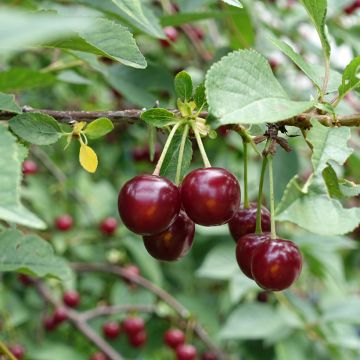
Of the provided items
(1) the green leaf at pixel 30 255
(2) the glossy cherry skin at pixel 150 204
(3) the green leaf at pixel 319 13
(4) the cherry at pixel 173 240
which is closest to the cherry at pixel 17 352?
(1) the green leaf at pixel 30 255

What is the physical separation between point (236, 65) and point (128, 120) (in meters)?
0.22

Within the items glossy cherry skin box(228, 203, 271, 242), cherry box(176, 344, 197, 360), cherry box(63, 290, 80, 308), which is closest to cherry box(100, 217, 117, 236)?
cherry box(63, 290, 80, 308)

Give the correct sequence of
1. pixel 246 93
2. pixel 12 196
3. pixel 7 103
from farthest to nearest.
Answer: pixel 7 103
pixel 246 93
pixel 12 196

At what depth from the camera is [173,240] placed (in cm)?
105

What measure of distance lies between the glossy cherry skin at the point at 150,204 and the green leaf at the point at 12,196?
0.31 meters

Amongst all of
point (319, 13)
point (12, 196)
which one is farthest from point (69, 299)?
point (12, 196)

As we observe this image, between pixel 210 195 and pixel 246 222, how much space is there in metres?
0.20

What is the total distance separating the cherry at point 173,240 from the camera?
105 cm

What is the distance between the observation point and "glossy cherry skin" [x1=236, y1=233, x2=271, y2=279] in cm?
102

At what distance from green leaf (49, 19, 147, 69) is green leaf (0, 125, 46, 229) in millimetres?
353

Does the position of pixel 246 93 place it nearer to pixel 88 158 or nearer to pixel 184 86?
pixel 184 86

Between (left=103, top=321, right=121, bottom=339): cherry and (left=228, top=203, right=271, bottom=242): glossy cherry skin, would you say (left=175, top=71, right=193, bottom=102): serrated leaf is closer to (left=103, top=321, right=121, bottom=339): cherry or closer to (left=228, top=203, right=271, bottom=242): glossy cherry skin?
(left=228, top=203, right=271, bottom=242): glossy cherry skin

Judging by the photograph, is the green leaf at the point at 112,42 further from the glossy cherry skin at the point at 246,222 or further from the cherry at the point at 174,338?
the cherry at the point at 174,338

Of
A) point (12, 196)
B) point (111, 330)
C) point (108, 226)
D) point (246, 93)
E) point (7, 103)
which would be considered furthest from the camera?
point (108, 226)
